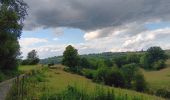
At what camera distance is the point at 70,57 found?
560 feet

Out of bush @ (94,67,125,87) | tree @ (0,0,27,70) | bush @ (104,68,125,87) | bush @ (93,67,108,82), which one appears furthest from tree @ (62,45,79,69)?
tree @ (0,0,27,70)

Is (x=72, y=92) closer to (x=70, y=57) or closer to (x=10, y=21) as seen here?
(x=10, y=21)

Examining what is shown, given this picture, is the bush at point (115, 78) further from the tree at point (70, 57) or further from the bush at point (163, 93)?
the tree at point (70, 57)

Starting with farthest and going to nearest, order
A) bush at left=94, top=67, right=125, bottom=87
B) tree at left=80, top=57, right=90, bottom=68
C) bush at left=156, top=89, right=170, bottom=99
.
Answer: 1. tree at left=80, top=57, right=90, bottom=68
2. bush at left=94, top=67, right=125, bottom=87
3. bush at left=156, top=89, right=170, bottom=99

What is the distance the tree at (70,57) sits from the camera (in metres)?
170

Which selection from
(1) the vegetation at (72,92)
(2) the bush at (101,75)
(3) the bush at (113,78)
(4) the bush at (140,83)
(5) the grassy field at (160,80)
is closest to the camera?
(1) the vegetation at (72,92)

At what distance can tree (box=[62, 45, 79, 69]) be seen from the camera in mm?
169762

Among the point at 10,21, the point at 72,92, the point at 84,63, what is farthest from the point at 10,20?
the point at 84,63

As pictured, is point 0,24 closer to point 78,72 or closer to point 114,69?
point 114,69

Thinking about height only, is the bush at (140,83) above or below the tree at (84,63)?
below

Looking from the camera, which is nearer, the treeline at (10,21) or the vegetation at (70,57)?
the treeline at (10,21)

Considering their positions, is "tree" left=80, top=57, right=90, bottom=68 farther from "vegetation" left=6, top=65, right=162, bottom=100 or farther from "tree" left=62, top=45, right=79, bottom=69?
"vegetation" left=6, top=65, right=162, bottom=100

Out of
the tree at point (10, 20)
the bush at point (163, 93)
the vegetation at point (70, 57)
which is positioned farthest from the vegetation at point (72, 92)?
the vegetation at point (70, 57)

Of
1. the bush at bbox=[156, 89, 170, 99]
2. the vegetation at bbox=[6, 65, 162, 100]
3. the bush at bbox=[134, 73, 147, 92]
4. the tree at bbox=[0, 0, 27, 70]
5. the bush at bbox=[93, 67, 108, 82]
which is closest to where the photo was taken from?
the vegetation at bbox=[6, 65, 162, 100]
